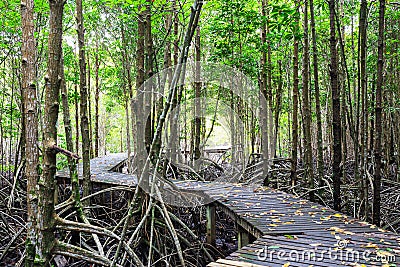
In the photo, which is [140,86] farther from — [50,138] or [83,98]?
[50,138]

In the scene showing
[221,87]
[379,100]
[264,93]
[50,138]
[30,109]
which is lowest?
[50,138]

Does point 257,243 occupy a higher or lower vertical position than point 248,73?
lower

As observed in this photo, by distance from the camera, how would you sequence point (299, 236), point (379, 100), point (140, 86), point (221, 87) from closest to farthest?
1. point (299, 236)
2. point (379, 100)
3. point (140, 86)
4. point (221, 87)

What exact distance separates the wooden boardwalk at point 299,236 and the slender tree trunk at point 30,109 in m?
1.45

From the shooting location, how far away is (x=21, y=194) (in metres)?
5.89

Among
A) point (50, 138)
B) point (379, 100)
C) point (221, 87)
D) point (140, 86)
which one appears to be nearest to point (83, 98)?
point (140, 86)

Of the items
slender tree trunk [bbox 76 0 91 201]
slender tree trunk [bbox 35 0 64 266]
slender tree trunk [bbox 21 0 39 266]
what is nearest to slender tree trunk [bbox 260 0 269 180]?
slender tree trunk [bbox 76 0 91 201]

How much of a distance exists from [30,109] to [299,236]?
2271 millimetres

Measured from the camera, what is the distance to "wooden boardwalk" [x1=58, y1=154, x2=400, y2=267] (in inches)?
95.4

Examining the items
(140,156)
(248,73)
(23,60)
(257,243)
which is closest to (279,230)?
(257,243)

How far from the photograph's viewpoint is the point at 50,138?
241 cm

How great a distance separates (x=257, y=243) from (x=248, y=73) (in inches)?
182

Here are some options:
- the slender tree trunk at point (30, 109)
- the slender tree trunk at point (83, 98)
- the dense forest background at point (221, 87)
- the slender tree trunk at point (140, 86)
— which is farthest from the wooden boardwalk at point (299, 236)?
the slender tree trunk at point (83, 98)

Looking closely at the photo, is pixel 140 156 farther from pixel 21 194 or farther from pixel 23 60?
pixel 21 194
